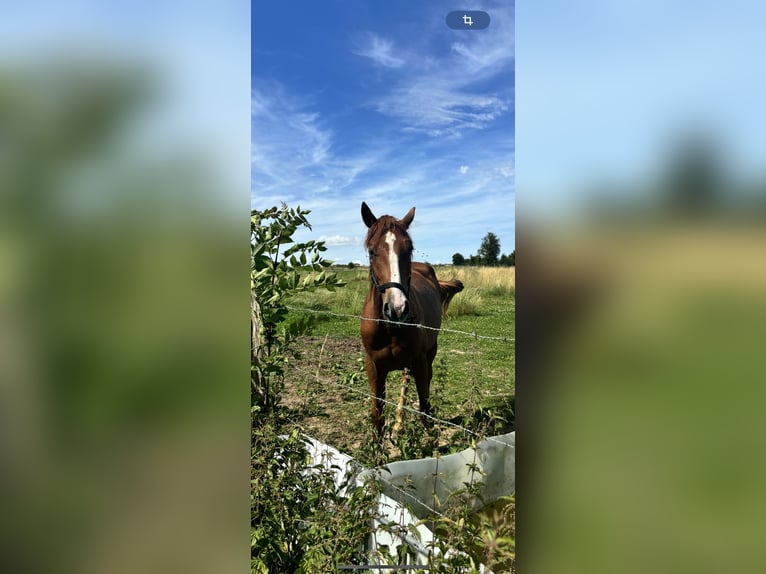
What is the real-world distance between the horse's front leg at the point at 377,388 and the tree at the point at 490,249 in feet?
2.25

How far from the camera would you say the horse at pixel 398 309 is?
38.0 inches

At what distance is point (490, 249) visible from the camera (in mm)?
787

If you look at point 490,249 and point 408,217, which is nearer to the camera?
point 490,249

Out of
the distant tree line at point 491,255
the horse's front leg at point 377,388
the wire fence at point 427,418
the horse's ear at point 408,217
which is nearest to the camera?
the distant tree line at point 491,255

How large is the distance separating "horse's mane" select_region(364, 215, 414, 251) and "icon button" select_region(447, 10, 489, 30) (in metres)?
0.34

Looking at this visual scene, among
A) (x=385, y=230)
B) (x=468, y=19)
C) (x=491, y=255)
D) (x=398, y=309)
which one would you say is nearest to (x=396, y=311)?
(x=398, y=309)
